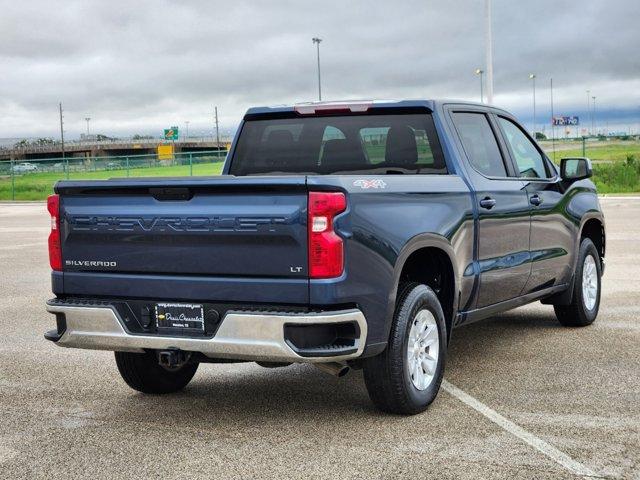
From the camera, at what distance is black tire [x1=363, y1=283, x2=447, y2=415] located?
18.7 ft

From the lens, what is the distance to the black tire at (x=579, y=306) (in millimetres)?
8797

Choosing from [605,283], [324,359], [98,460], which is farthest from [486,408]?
[605,283]

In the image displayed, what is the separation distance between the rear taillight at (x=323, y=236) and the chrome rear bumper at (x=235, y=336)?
0.23 m

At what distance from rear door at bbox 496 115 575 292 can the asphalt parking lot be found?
0.61 metres

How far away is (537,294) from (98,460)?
163 inches

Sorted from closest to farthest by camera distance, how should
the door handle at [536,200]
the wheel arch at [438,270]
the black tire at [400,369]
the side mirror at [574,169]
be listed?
the black tire at [400,369] < the wheel arch at [438,270] < the door handle at [536,200] < the side mirror at [574,169]

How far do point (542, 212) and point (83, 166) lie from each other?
46162mm

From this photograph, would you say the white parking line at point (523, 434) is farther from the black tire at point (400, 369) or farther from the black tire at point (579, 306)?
the black tire at point (579, 306)

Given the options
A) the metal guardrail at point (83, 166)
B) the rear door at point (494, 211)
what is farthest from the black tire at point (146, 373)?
the metal guardrail at point (83, 166)

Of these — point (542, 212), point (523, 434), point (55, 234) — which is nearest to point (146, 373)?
point (55, 234)

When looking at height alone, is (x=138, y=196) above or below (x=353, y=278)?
above

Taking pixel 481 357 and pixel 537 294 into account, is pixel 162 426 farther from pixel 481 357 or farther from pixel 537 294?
pixel 537 294

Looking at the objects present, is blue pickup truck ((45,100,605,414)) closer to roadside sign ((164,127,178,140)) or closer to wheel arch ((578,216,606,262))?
wheel arch ((578,216,606,262))

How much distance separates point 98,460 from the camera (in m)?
5.14
